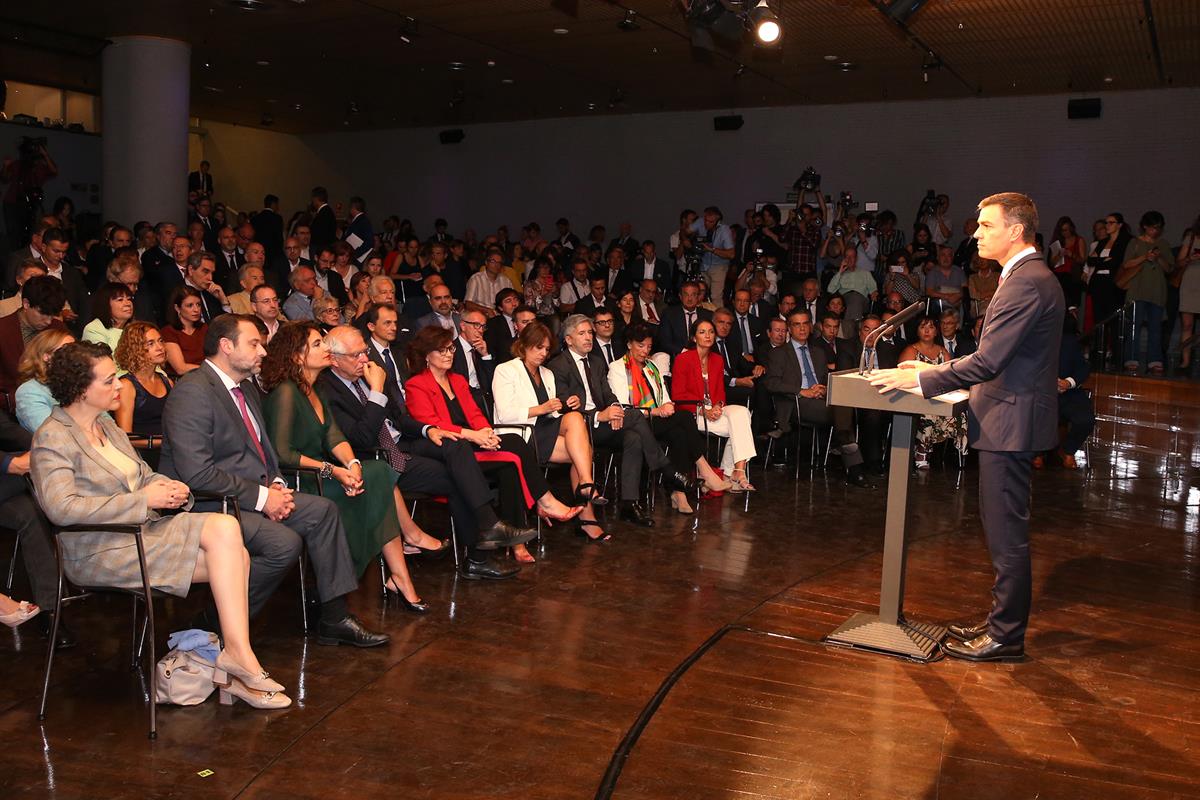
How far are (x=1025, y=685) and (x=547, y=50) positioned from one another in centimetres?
901

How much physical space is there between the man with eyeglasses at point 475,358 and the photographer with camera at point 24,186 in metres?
6.05

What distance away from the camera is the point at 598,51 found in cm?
1117

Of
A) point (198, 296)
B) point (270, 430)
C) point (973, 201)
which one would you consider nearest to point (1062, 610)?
point (270, 430)

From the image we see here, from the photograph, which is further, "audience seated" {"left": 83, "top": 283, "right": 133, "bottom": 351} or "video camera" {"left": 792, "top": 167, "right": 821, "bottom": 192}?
"video camera" {"left": 792, "top": 167, "right": 821, "bottom": 192}

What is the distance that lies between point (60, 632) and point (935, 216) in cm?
1101

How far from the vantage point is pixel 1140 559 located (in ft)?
17.8

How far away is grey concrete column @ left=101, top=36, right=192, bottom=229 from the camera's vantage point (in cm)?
1041

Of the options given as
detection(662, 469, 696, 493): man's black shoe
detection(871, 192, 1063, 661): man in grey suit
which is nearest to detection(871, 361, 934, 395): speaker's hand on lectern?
detection(871, 192, 1063, 661): man in grey suit

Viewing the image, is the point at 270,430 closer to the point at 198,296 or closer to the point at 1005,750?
the point at 198,296

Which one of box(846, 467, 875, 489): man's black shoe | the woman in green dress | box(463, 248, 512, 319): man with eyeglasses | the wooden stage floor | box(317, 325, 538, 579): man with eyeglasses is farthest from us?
box(463, 248, 512, 319): man with eyeglasses

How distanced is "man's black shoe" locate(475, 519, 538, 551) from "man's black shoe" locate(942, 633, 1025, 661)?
1936 mm

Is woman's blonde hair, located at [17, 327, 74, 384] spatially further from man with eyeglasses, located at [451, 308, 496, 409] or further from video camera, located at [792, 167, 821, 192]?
video camera, located at [792, 167, 821, 192]

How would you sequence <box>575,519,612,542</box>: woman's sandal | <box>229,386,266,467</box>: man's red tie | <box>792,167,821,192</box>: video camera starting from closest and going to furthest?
<box>229,386,266,467</box>: man's red tie < <box>575,519,612,542</box>: woman's sandal < <box>792,167,821,192</box>: video camera

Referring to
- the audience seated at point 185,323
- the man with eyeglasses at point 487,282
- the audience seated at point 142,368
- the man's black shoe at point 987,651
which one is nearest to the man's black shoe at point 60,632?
the audience seated at point 142,368
